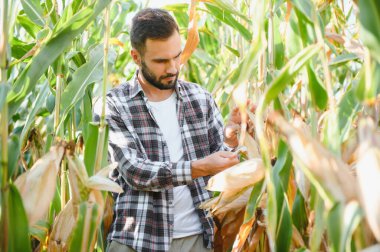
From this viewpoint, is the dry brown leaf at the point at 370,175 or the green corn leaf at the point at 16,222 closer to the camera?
the dry brown leaf at the point at 370,175

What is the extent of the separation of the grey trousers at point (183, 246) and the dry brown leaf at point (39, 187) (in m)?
0.56

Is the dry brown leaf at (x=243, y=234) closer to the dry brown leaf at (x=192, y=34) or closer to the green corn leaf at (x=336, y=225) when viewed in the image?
the green corn leaf at (x=336, y=225)

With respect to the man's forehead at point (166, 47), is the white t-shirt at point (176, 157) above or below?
below

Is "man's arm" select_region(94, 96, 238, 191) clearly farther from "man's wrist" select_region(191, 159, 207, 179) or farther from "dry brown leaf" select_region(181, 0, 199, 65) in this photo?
"dry brown leaf" select_region(181, 0, 199, 65)

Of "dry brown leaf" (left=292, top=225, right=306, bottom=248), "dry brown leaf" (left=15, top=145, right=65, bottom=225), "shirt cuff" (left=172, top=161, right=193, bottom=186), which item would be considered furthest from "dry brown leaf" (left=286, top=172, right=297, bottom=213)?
"dry brown leaf" (left=15, top=145, right=65, bottom=225)

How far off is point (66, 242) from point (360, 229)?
0.57m

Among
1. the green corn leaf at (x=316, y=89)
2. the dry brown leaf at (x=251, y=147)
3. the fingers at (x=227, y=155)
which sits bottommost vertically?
the fingers at (x=227, y=155)

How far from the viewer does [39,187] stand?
0.95 m

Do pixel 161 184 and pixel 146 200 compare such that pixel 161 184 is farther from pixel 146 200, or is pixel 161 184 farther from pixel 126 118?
pixel 126 118

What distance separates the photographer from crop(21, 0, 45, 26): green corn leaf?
4.61 feet

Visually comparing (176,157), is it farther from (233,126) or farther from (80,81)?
(80,81)

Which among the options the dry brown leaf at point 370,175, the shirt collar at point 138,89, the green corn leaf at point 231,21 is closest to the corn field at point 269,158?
the dry brown leaf at point 370,175

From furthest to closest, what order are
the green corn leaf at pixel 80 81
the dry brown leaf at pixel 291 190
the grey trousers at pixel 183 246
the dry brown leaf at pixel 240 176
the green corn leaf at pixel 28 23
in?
the green corn leaf at pixel 28 23 < the grey trousers at pixel 183 246 < the green corn leaf at pixel 80 81 < the dry brown leaf at pixel 291 190 < the dry brown leaf at pixel 240 176

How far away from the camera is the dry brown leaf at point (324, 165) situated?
0.73m
